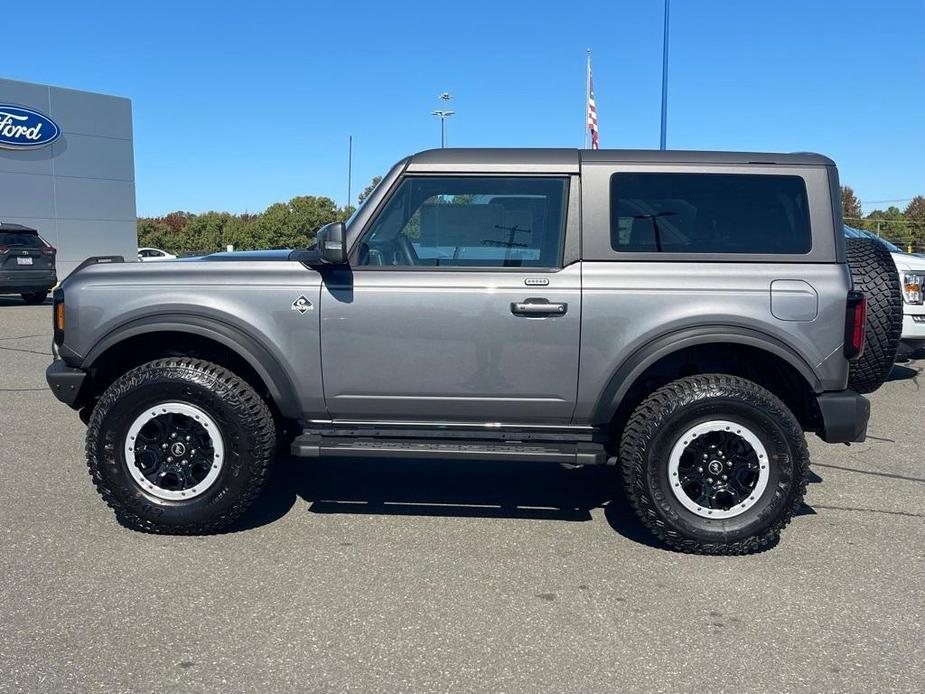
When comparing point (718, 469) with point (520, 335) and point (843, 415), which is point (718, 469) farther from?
point (520, 335)

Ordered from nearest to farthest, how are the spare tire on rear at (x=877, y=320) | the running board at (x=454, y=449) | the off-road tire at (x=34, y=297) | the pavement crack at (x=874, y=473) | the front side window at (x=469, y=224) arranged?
the running board at (x=454, y=449) → the front side window at (x=469, y=224) → the spare tire on rear at (x=877, y=320) → the pavement crack at (x=874, y=473) → the off-road tire at (x=34, y=297)

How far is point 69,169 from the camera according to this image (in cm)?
2630

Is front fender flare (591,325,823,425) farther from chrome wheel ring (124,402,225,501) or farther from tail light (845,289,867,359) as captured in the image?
chrome wheel ring (124,402,225,501)

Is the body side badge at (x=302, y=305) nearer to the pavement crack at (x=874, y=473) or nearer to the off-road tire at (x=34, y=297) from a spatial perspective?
the pavement crack at (x=874, y=473)

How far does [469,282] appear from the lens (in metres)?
4.13

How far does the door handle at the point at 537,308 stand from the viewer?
13.3 ft

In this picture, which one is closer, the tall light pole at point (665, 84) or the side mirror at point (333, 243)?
the side mirror at point (333, 243)

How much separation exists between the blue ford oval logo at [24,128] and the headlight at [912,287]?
2519 cm

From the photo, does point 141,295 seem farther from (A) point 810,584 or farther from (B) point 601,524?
(A) point 810,584

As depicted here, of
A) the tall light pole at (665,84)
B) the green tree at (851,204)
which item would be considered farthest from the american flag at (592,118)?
the green tree at (851,204)

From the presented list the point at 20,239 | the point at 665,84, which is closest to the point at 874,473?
the point at 665,84

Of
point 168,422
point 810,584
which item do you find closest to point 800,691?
point 810,584

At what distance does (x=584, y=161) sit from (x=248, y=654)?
288 cm

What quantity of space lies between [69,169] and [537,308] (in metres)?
26.5
